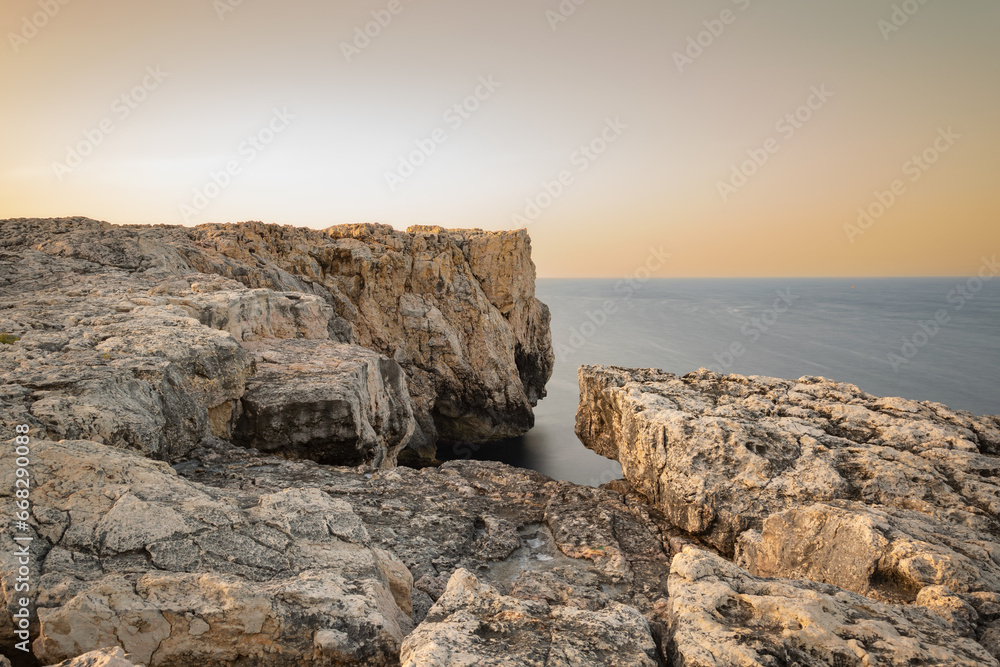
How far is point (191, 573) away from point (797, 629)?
4208 mm

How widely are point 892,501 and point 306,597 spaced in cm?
695

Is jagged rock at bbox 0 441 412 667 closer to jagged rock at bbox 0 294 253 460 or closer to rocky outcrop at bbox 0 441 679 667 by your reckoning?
rocky outcrop at bbox 0 441 679 667

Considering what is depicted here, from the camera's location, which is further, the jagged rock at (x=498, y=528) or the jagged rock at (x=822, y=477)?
the jagged rock at (x=498, y=528)

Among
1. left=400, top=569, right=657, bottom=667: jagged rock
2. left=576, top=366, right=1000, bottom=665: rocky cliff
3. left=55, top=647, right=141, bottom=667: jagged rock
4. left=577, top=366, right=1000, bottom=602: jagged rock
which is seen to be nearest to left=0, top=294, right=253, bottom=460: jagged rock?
left=55, top=647, right=141, bottom=667: jagged rock

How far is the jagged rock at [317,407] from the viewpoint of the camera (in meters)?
7.91

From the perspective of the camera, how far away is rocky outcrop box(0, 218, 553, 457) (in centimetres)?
1080

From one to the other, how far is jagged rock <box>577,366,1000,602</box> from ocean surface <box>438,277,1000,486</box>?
16.8m

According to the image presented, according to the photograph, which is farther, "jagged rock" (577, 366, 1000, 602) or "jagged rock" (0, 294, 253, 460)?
"jagged rock" (0, 294, 253, 460)

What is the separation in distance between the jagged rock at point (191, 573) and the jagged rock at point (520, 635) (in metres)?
0.46

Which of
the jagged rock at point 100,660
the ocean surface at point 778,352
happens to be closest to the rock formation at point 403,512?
the jagged rock at point 100,660

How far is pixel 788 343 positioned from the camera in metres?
52.4

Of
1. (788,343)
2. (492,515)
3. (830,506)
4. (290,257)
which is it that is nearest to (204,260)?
(290,257)

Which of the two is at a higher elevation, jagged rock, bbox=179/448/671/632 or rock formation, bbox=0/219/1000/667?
rock formation, bbox=0/219/1000/667

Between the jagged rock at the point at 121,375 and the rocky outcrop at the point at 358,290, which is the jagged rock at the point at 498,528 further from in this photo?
the rocky outcrop at the point at 358,290
